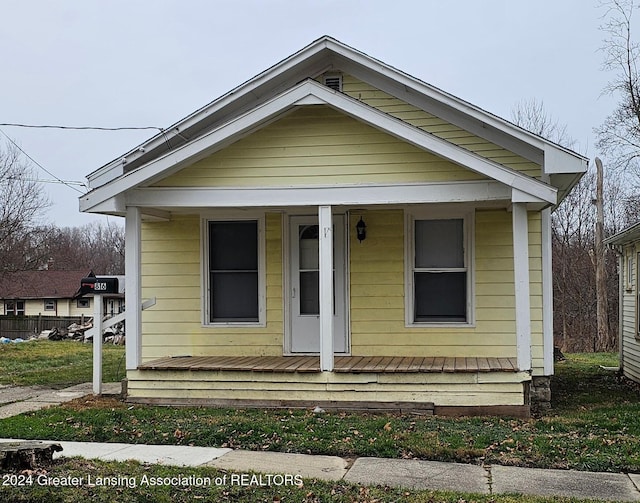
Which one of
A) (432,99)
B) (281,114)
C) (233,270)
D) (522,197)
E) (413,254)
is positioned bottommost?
(233,270)

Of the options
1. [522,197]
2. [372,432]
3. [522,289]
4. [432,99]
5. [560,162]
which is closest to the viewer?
[372,432]

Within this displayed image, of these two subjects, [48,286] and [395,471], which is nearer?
[395,471]

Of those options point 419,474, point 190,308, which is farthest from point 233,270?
point 419,474

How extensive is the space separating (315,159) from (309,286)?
7.39 ft

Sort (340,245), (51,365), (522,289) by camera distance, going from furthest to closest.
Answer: (51,365)
(340,245)
(522,289)

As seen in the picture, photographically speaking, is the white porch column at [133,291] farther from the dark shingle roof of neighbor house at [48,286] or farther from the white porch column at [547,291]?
the dark shingle roof of neighbor house at [48,286]

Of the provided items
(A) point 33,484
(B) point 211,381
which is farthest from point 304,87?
(A) point 33,484

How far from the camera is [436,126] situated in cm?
1085

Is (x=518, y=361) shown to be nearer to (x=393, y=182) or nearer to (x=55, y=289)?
(x=393, y=182)

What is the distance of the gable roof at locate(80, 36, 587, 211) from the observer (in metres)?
9.45

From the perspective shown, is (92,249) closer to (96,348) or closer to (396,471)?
(96,348)

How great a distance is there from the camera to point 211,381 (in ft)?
32.2

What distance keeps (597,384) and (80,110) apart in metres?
27.9

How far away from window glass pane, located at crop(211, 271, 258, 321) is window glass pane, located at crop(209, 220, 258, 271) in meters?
0.12
